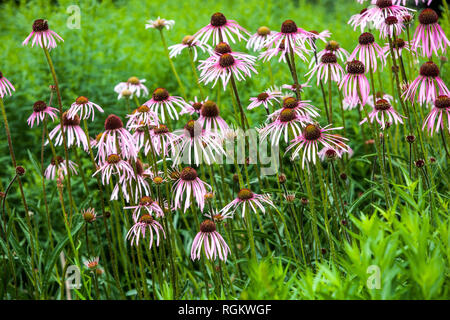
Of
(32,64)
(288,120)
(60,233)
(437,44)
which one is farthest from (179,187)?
(32,64)

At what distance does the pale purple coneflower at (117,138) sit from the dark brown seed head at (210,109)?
0.95ft

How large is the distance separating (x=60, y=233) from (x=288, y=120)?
1.92 metres

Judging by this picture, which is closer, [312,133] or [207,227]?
[312,133]

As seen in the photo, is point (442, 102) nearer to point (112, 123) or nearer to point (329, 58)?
point (329, 58)

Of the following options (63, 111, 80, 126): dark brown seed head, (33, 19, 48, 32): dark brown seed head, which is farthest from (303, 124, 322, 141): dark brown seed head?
(33, 19, 48, 32): dark brown seed head

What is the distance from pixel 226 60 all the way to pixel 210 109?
20 cm

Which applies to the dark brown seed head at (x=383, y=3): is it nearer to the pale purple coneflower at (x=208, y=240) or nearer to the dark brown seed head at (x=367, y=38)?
the dark brown seed head at (x=367, y=38)

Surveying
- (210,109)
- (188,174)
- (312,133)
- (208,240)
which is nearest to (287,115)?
(312,133)

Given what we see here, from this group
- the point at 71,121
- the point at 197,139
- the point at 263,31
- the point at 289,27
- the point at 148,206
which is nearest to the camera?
the point at 197,139

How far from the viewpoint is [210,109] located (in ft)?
5.40

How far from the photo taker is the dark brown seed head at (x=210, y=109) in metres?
1.63

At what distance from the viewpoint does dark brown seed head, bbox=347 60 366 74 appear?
1834 mm
